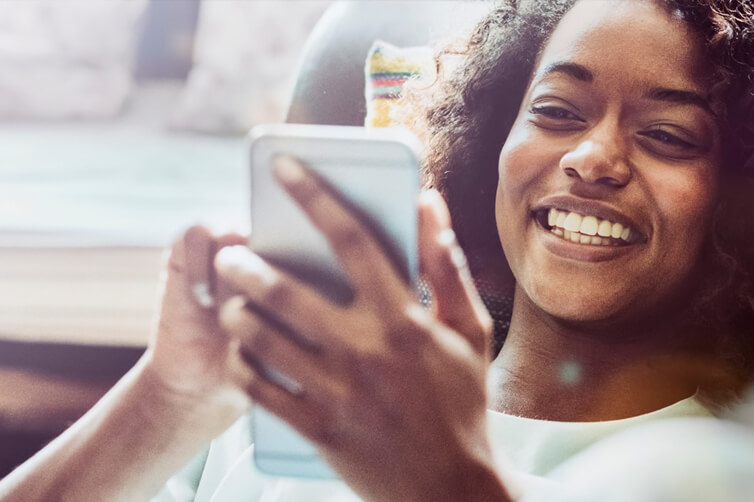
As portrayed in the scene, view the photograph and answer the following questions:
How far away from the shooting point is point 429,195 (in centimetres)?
68

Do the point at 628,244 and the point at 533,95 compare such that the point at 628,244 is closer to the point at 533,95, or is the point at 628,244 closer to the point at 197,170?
the point at 533,95

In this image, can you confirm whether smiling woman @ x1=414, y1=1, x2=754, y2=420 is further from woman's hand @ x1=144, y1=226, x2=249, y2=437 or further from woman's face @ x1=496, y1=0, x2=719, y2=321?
woman's hand @ x1=144, y1=226, x2=249, y2=437

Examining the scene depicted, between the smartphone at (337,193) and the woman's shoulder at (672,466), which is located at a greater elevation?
the smartphone at (337,193)

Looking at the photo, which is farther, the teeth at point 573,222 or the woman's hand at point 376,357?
the teeth at point 573,222

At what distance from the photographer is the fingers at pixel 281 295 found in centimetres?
62

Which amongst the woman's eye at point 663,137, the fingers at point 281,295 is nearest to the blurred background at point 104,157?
the fingers at point 281,295

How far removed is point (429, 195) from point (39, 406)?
588mm

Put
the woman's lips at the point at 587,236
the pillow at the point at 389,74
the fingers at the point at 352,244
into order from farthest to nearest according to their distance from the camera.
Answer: the pillow at the point at 389,74 → the woman's lips at the point at 587,236 → the fingers at the point at 352,244

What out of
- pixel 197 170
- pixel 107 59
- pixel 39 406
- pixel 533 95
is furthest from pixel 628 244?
pixel 39 406

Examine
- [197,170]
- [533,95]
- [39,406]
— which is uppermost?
[533,95]

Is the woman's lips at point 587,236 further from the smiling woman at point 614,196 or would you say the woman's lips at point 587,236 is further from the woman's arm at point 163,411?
the woman's arm at point 163,411

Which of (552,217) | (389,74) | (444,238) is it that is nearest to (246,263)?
(444,238)

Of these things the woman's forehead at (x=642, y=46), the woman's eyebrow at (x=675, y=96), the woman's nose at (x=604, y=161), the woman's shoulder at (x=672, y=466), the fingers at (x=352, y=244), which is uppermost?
the woman's forehead at (x=642, y=46)

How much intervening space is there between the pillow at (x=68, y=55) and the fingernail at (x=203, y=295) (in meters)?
0.35
